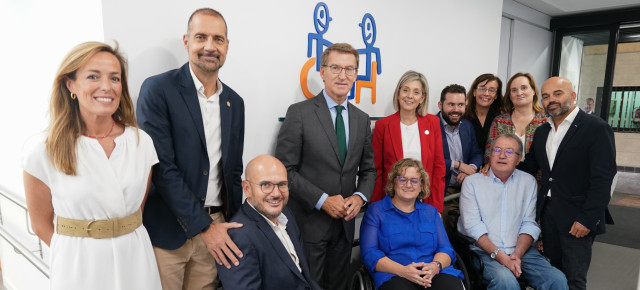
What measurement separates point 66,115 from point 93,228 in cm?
44

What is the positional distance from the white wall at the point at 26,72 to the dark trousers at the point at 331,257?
165 cm

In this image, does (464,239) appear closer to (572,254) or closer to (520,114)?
(572,254)

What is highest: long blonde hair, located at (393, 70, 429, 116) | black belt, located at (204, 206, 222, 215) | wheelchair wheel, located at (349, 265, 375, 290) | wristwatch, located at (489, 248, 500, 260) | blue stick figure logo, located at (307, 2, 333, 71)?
blue stick figure logo, located at (307, 2, 333, 71)

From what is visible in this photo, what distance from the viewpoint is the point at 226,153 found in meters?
1.84

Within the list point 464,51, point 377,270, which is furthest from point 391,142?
point 464,51

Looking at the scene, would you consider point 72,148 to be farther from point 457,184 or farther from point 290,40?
point 457,184

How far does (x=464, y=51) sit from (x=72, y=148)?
423 cm

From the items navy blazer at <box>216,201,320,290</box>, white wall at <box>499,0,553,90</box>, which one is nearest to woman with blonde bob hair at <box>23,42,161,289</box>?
navy blazer at <box>216,201,320,290</box>

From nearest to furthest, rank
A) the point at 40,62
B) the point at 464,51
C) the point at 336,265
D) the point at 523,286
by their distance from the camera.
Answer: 1. the point at 40,62
2. the point at 336,265
3. the point at 523,286
4. the point at 464,51

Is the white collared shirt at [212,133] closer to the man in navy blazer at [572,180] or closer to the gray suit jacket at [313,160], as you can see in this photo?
the gray suit jacket at [313,160]

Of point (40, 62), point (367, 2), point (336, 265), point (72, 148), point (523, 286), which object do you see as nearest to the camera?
point (72, 148)

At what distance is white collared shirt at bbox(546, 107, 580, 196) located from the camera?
2648 millimetres

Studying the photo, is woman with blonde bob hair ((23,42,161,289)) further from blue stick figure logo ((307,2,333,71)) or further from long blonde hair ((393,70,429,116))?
long blonde hair ((393,70,429,116))

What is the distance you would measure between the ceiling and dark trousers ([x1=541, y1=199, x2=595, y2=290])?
4690mm
